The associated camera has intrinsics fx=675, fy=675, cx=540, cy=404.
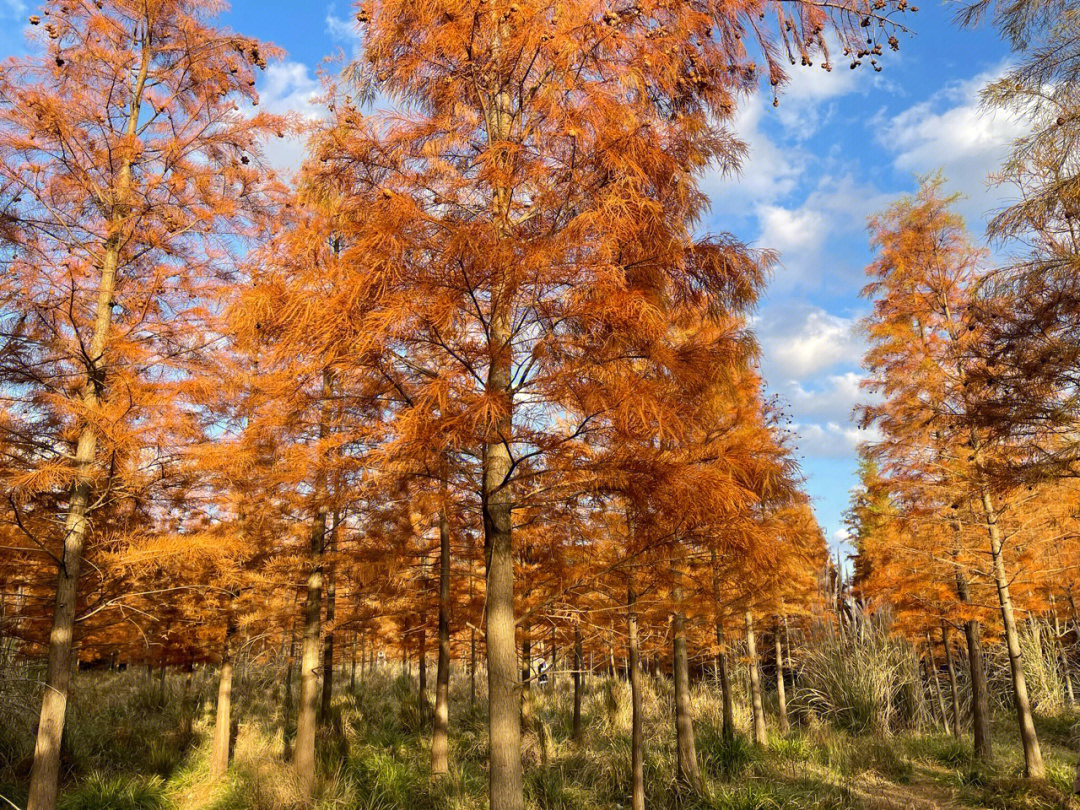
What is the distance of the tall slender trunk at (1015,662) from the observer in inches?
422

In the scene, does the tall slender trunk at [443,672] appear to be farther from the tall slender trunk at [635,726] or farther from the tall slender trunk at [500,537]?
the tall slender trunk at [500,537]

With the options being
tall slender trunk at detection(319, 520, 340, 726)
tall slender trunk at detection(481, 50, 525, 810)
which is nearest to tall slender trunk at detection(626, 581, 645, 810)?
tall slender trunk at detection(481, 50, 525, 810)

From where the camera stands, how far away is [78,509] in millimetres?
8047

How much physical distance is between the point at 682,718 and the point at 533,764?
2701 millimetres

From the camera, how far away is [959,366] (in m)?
12.5

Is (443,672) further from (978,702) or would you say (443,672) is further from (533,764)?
(978,702)

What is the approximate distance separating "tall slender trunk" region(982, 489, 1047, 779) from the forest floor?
0.40 m

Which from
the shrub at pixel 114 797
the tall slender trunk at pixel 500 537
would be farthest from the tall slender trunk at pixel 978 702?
the shrub at pixel 114 797

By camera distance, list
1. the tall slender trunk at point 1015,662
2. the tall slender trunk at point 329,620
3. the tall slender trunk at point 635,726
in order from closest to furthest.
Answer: the tall slender trunk at point 635,726, the tall slender trunk at point 1015,662, the tall slender trunk at point 329,620

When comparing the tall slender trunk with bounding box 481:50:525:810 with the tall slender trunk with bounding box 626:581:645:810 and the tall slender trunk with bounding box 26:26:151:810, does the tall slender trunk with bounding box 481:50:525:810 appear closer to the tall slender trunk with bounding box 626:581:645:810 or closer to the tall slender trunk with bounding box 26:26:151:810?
the tall slender trunk with bounding box 626:581:645:810

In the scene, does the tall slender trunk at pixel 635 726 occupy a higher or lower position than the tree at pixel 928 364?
lower

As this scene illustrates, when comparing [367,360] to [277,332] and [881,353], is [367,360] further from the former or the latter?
[881,353]

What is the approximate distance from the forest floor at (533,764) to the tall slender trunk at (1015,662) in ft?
1.30

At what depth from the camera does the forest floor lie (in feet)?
29.8
